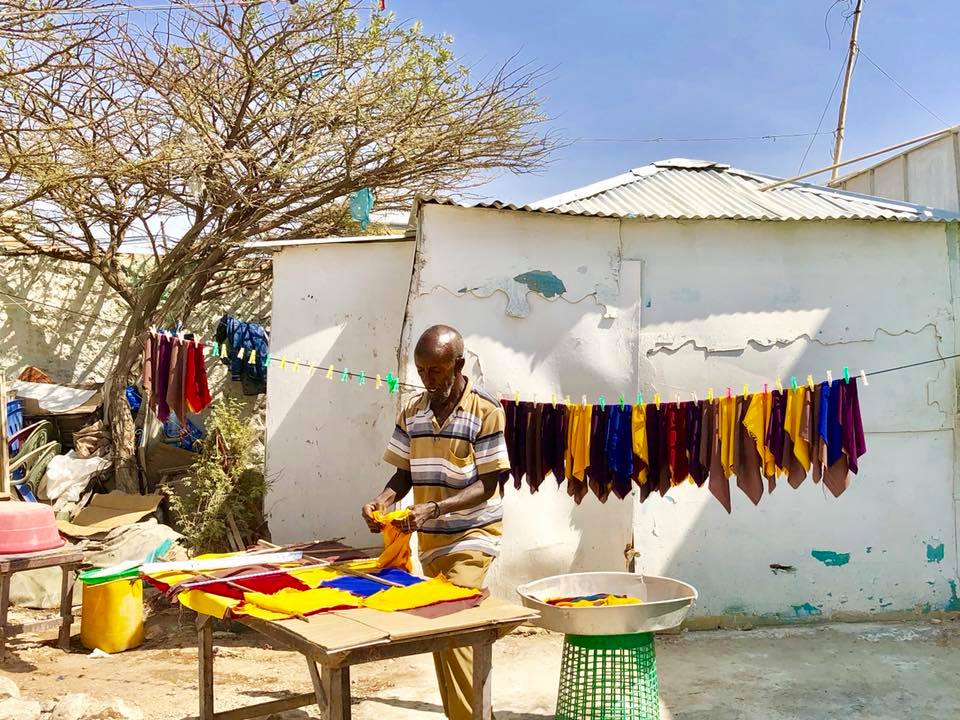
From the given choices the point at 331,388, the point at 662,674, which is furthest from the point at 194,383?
the point at 662,674

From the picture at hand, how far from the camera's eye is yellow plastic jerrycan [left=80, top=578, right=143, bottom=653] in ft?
20.6

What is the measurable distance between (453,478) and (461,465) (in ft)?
0.24

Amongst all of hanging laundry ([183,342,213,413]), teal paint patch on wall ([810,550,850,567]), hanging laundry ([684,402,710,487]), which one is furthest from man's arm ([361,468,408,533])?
teal paint patch on wall ([810,550,850,567])

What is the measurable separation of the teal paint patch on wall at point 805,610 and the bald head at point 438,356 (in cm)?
438

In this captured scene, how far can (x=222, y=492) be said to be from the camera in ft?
24.9

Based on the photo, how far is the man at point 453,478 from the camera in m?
3.89

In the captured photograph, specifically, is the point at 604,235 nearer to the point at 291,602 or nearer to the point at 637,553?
the point at 637,553

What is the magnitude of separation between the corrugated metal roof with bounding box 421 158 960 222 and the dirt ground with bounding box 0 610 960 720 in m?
3.34

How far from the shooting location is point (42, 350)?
10.3m

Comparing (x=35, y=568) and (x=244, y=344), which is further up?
(x=244, y=344)

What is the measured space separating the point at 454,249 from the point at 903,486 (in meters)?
4.16

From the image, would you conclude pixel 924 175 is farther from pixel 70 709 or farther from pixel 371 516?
pixel 70 709

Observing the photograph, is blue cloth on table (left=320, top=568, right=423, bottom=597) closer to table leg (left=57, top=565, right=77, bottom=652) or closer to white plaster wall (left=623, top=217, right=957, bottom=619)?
white plaster wall (left=623, top=217, right=957, bottom=619)

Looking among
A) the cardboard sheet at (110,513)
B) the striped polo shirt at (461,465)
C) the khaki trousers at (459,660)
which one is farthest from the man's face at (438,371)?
the cardboard sheet at (110,513)
